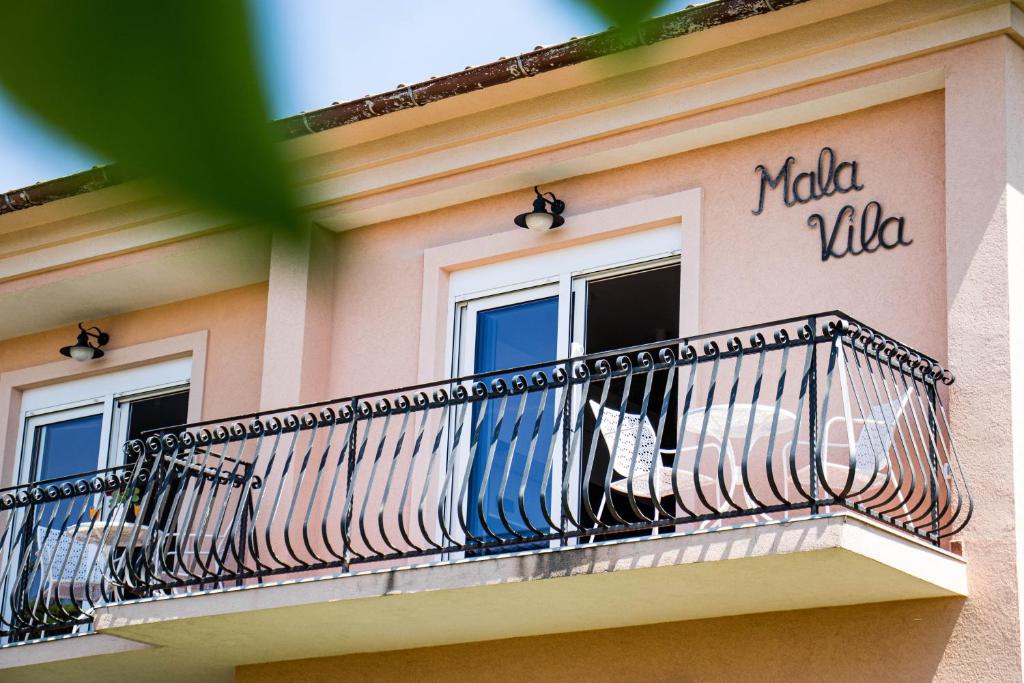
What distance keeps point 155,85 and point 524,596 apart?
263 inches

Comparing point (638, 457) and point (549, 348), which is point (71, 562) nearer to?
point (549, 348)

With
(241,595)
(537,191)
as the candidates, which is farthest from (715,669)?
(537,191)

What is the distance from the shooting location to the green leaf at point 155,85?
64cm

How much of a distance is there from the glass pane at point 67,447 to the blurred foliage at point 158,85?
10.3 meters

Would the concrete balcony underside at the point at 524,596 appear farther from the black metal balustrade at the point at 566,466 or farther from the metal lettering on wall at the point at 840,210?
the metal lettering on wall at the point at 840,210

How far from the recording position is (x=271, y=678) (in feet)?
29.0

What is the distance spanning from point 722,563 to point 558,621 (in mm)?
1383

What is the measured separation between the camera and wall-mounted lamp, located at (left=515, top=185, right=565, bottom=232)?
27.7 feet

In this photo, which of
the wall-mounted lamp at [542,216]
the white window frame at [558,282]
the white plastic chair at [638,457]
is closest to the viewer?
the white plastic chair at [638,457]

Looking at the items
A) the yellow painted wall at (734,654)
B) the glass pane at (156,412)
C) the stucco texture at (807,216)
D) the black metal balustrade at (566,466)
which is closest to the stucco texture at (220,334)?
the glass pane at (156,412)

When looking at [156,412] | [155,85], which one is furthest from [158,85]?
[156,412]

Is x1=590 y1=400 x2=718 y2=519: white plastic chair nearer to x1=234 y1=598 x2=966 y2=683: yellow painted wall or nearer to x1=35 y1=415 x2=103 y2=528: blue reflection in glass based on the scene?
x1=234 y1=598 x2=966 y2=683: yellow painted wall

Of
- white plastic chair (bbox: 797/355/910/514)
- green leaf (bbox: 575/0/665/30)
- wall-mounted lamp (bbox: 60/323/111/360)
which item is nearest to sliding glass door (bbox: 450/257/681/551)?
white plastic chair (bbox: 797/355/910/514)

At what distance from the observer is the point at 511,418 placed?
28.3 feet
